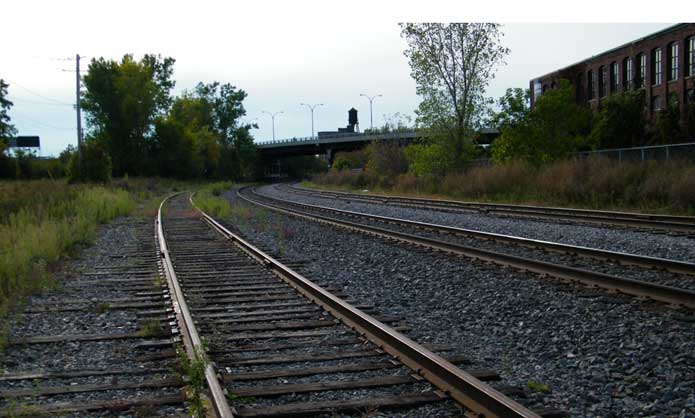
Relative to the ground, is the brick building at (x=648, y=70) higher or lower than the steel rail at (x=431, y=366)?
higher

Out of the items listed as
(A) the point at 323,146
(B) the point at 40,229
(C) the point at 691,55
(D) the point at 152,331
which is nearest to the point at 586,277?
(D) the point at 152,331

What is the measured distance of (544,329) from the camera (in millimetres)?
6816

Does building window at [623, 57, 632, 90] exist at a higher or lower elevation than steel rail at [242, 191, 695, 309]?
higher

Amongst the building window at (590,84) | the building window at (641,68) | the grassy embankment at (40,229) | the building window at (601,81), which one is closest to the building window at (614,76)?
the building window at (601,81)

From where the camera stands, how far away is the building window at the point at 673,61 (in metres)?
49.2

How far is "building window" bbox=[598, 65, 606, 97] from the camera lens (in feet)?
200

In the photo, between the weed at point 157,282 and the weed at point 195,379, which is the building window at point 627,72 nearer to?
the weed at point 157,282

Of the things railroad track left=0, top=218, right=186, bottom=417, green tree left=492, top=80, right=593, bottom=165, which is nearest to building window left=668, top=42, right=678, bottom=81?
green tree left=492, top=80, right=593, bottom=165

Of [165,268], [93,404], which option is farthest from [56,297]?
[93,404]

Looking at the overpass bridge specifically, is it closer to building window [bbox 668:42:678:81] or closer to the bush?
building window [bbox 668:42:678:81]

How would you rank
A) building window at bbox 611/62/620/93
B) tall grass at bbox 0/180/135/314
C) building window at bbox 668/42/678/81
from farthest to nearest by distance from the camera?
1. building window at bbox 611/62/620/93
2. building window at bbox 668/42/678/81
3. tall grass at bbox 0/180/135/314

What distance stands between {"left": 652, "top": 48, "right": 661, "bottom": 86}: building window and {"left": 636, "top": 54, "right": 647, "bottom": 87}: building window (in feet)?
3.49

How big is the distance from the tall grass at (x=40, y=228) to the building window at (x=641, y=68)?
43049mm

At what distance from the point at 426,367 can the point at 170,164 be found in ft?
251
